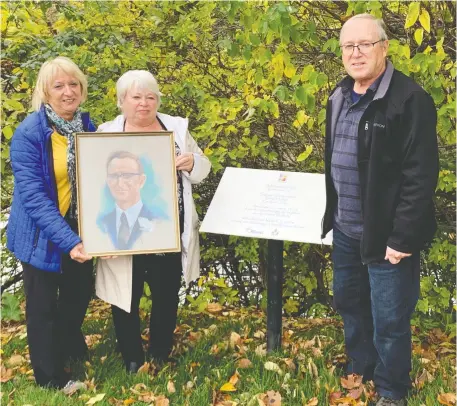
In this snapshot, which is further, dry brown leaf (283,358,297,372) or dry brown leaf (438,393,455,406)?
dry brown leaf (283,358,297,372)

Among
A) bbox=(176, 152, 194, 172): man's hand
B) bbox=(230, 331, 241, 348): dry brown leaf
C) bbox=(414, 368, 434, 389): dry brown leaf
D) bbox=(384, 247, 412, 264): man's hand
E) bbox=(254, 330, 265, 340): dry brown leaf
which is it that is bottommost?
bbox=(254, 330, 265, 340): dry brown leaf

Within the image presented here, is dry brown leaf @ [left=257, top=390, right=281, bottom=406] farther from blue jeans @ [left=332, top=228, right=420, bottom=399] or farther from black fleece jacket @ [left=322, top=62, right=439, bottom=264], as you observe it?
black fleece jacket @ [left=322, top=62, right=439, bottom=264]

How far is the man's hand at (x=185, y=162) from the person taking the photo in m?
3.48

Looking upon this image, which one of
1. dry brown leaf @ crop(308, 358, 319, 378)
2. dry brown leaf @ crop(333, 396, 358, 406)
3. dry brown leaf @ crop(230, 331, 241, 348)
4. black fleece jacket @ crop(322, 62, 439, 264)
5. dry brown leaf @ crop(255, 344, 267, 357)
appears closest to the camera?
black fleece jacket @ crop(322, 62, 439, 264)

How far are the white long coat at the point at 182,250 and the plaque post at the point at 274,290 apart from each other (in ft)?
1.89

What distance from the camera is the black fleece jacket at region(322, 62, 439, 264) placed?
279 cm

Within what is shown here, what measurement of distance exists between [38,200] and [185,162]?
0.86 meters

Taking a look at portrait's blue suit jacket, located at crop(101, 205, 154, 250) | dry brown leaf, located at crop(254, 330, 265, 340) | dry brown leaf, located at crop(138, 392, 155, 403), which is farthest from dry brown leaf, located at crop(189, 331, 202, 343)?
portrait's blue suit jacket, located at crop(101, 205, 154, 250)

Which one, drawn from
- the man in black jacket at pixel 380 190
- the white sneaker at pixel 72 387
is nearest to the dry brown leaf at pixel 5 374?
the white sneaker at pixel 72 387

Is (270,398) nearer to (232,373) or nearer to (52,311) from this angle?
(232,373)

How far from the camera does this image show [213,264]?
5.70 meters

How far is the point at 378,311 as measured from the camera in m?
3.12

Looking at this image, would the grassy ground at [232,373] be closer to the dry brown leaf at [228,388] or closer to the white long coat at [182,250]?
the dry brown leaf at [228,388]

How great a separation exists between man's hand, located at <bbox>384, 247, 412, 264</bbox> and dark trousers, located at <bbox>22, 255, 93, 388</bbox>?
6.05 feet
